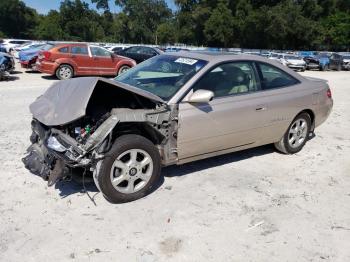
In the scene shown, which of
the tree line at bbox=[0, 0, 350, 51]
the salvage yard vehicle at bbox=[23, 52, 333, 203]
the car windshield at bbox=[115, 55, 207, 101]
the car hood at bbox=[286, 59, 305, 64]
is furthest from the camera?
the tree line at bbox=[0, 0, 350, 51]

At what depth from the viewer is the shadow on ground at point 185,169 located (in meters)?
4.54

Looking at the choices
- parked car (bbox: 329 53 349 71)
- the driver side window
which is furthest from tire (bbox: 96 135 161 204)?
parked car (bbox: 329 53 349 71)

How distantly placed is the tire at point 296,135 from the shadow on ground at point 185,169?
0.29 m

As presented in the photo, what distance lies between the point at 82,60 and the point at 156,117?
12674mm

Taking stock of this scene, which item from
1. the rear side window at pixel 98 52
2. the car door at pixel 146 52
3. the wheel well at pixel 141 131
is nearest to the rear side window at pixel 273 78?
the wheel well at pixel 141 131

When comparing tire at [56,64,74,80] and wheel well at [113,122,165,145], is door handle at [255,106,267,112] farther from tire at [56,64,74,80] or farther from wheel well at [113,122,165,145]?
tire at [56,64,74,80]

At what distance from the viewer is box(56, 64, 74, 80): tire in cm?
1559

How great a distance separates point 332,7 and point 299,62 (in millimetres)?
40412

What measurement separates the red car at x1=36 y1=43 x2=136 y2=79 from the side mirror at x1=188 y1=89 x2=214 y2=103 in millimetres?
12186

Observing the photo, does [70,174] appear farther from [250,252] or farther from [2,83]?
[2,83]

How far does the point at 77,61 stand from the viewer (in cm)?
1595

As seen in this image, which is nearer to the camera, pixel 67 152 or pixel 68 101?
pixel 67 152

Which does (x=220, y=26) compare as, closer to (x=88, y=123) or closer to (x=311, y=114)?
(x=311, y=114)

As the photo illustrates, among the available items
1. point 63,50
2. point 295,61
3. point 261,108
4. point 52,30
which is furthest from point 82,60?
point 52,30
